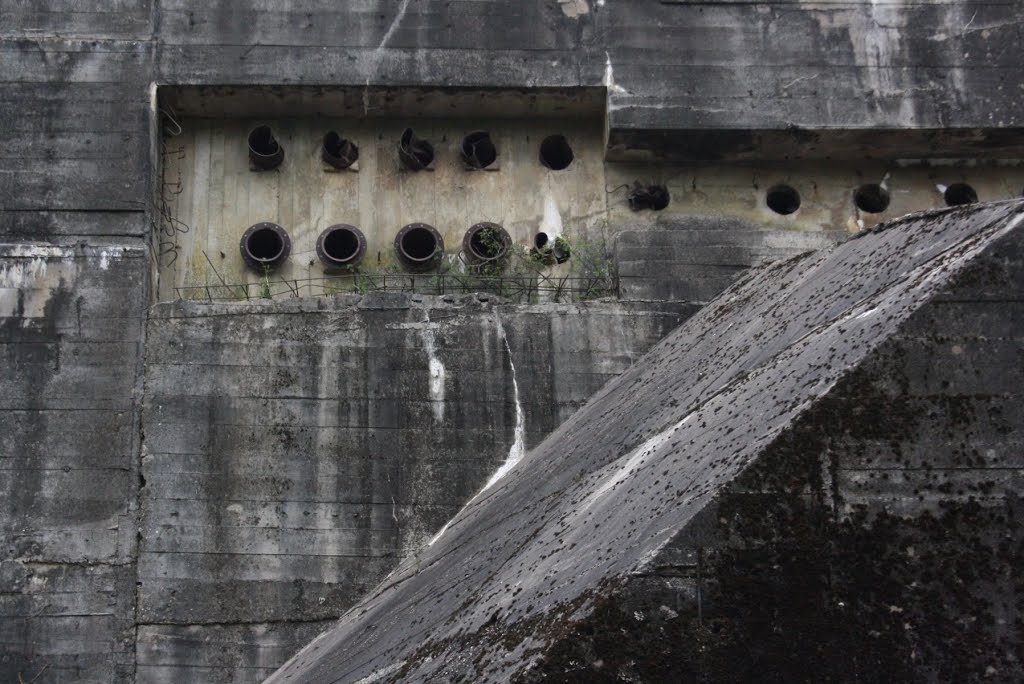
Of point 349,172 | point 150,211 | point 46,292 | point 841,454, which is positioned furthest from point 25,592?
point 841,454

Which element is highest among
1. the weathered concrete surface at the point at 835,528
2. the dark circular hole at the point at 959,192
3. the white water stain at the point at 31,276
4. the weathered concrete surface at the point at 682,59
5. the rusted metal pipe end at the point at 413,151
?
the weathered concrete surface at the point at 682,59

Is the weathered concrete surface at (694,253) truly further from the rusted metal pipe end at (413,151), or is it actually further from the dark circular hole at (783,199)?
the rusted metal pipe end at (413,151)

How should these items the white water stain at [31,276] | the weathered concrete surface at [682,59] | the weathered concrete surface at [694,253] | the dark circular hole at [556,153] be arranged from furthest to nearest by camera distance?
the dark circular hole at [556,153] → the weathered concrete surface at [682,59] → the weathered concrete surface at [694,253] → the white water stain at [31,276]

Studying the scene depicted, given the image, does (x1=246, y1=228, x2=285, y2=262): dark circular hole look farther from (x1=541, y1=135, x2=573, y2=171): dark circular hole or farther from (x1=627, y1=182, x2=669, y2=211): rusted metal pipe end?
(x1=627, y1=182, x2=669, y2=211): rusted metal pipe end

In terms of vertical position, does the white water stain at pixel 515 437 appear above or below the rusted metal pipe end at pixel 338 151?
below

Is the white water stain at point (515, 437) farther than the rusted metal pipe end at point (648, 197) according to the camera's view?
No

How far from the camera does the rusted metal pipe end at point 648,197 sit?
13891 millimetres

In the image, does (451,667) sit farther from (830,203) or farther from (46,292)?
(830,203)

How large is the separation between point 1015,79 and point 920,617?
37.6 ft

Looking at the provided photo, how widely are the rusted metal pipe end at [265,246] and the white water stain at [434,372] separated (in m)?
1.86

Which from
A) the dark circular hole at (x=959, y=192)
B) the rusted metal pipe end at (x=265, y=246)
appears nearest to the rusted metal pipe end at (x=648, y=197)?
the dark circular hole at (x=959, y=192)

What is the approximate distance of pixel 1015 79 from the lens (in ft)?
44.8

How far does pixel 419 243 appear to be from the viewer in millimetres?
13820

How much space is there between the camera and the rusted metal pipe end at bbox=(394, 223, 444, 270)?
535 inches
